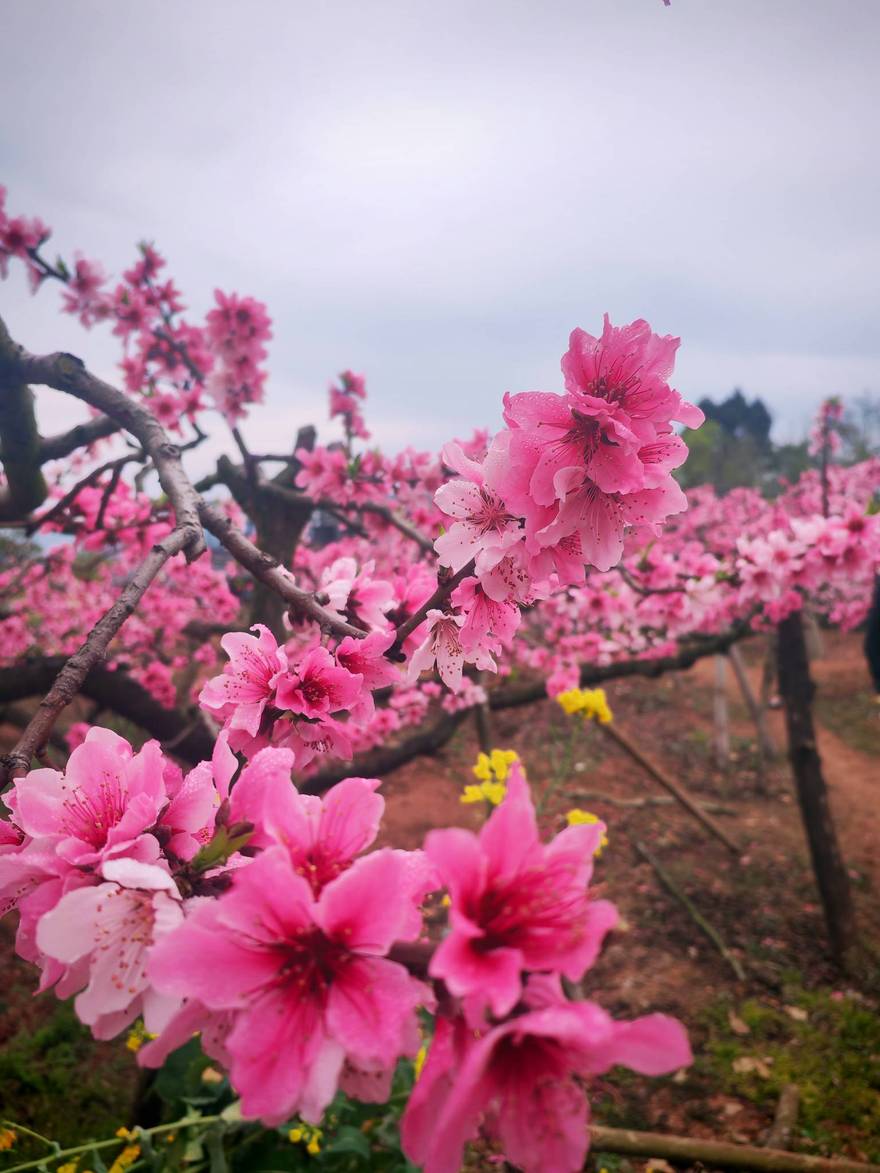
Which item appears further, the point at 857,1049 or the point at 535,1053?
the point at 857,1049

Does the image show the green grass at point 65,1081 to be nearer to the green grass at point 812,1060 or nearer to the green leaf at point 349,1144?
the green leaf at point 349,1144

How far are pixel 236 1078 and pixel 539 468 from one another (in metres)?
0.77

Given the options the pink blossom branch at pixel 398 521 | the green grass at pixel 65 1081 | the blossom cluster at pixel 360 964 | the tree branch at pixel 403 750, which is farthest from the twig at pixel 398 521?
the green grass at pixel 65 1081

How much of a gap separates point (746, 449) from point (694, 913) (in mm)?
25916

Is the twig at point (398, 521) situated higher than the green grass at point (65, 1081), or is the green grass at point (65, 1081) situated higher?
the twig at point (398, 521)

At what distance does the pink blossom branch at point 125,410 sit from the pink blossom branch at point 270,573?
6 centimetres

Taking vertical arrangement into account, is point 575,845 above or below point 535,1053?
above

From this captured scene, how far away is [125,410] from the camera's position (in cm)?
169

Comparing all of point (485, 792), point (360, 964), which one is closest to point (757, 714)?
point (485, 792)

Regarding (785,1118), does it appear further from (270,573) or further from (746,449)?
(746,449)

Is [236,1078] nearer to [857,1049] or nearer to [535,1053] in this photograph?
[535,1053]

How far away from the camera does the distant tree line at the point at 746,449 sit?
70.7 ft

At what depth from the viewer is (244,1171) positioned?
1.79 metres

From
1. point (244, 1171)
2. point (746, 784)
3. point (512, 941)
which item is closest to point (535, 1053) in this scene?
point (512, 941)
